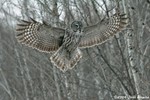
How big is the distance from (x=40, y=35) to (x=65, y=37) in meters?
0.55

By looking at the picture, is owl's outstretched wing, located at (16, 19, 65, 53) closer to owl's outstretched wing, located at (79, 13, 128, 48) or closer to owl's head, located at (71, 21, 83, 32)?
owl's head, located at (71, 21, 83, 32)

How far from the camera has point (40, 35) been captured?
7215mm

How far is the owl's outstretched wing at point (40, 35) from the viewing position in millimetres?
6996

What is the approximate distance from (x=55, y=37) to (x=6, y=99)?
20.9 metres

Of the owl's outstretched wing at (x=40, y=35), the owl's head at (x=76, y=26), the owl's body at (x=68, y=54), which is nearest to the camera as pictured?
the owl's head at (x=76, y=26)

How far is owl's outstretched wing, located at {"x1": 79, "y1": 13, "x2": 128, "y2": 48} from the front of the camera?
7074mm

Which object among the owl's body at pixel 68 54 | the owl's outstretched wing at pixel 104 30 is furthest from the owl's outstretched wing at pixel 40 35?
the owl's outstretched wing at pixel 104 30

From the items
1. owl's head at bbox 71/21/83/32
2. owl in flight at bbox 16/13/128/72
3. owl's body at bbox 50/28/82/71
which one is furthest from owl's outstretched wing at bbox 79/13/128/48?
owl's head at bbox 71/21/83/32

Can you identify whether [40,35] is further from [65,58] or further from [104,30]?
[104,30]

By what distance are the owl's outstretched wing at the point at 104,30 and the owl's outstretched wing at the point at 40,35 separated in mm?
374

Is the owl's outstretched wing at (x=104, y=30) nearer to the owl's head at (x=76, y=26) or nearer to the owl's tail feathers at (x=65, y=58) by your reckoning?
the owl's tail feathers at (x=65, y=58)

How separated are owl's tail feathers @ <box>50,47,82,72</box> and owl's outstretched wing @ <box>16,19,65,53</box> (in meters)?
0.10

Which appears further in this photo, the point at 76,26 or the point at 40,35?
the point at 40,35

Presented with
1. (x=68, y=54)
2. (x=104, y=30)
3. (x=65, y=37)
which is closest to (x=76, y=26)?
(x=65, y=37)
